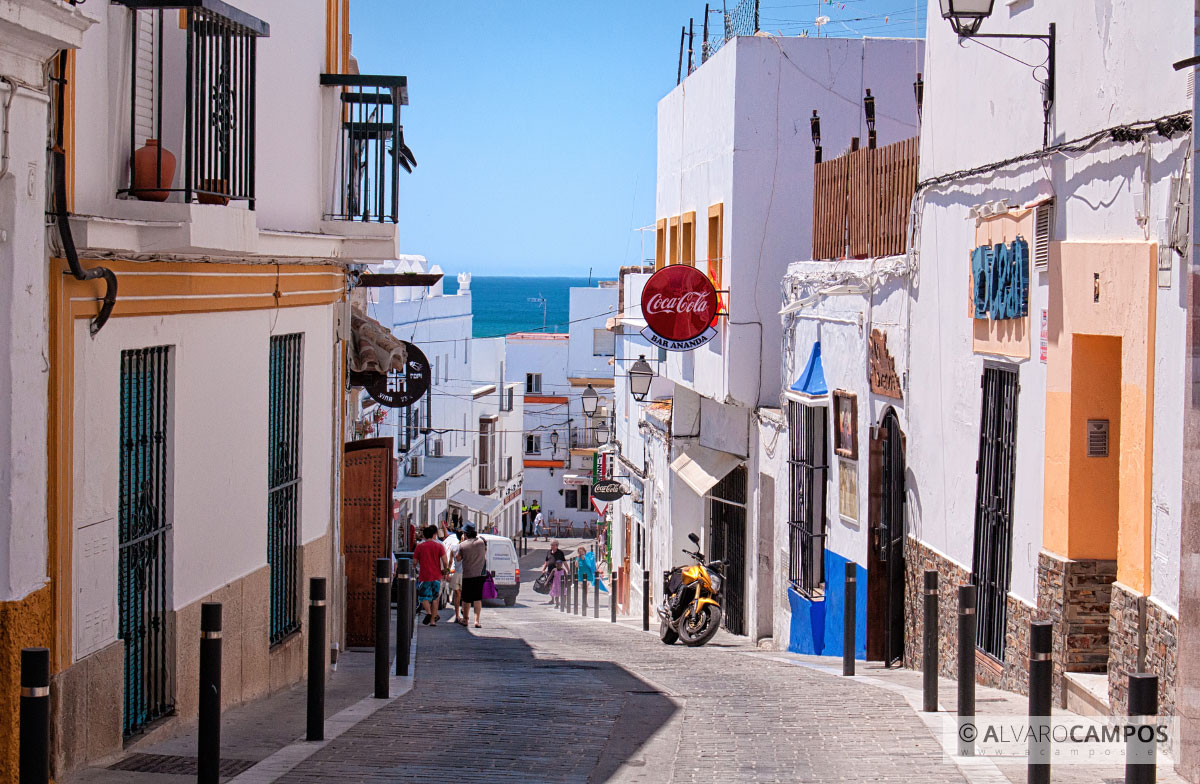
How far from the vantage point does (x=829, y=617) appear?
51.9 ft

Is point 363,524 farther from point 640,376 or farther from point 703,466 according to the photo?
point 640,376

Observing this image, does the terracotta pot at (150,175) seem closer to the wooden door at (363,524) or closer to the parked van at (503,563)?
the wooden door at (363,524)

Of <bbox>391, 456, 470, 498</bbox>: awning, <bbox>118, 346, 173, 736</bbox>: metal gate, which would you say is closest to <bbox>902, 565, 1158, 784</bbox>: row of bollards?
<bbox>118, 346, 173, 736</bbox>: metal gate

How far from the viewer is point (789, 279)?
18266 mm

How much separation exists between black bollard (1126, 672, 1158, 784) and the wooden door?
10.7 m

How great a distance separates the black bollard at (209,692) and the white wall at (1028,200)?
5081 mm

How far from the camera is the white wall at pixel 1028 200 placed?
755cm

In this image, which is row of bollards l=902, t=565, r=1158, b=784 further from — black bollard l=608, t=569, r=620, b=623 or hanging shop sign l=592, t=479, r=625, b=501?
hanging shop sign l=592, t=479, r=625, b=501

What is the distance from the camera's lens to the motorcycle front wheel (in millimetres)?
16906

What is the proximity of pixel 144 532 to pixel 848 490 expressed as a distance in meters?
9.07

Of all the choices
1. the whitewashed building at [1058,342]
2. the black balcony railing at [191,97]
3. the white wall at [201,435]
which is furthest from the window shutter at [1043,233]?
the white wall at [201,435]

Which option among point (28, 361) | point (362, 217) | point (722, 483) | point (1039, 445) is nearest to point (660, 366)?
point (722, 483)

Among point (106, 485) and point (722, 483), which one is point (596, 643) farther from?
point (106, 485)

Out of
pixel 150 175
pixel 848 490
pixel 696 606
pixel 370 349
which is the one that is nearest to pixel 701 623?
pixel 696 606
